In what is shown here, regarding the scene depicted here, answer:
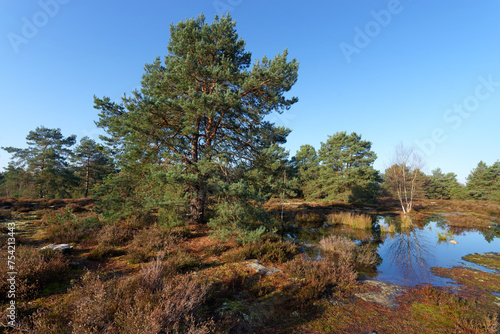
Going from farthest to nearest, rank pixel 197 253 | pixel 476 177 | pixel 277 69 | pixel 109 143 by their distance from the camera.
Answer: pixel 476 177 → pixel 109 143 → pixel 277 69 → pixel 197 253

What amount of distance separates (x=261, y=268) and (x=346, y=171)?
80.9 feet

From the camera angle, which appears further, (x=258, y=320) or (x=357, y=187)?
(x=357, y=187)

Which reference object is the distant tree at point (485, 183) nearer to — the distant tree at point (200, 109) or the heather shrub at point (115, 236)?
the distant tree at point (200, 109)

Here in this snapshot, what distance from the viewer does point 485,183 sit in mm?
39531

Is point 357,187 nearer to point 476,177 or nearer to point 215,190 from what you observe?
point 215,190

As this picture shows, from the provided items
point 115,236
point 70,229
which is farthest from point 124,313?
point 70,229

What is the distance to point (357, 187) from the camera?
26.2 metres

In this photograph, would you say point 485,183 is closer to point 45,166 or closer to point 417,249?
point 417,249

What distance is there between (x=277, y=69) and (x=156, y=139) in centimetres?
658

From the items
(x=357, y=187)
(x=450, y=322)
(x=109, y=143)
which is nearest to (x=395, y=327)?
(x=450, y=322)

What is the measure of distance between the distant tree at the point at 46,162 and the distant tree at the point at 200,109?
24.9 meters

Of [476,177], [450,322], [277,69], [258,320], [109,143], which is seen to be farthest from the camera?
[476,177]

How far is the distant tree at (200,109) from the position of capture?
A: 814cm

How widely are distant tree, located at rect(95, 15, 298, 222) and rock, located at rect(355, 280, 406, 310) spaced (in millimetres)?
6347
